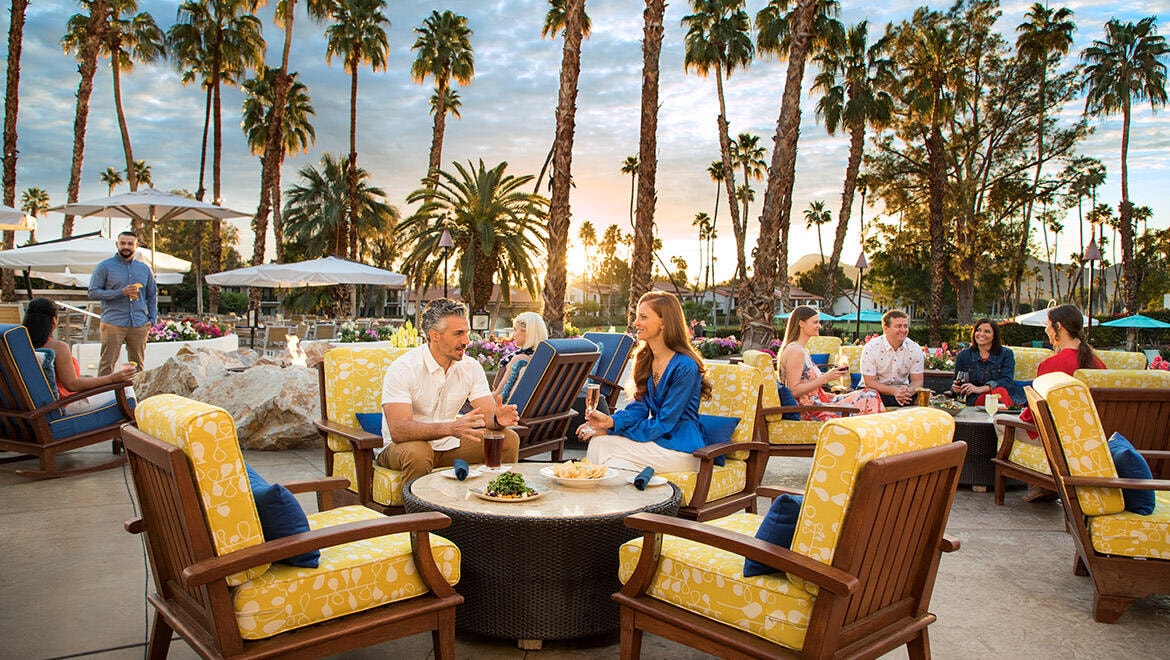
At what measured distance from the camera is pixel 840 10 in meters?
25.7

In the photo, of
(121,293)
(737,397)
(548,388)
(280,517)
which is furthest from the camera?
(121,293)

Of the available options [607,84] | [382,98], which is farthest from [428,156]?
[607,84]

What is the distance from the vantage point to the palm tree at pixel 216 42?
26.2 m

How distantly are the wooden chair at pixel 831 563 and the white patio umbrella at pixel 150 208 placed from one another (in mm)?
11933

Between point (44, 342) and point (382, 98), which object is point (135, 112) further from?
point (44, 342)

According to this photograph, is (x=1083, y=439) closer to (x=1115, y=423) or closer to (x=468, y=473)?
(x=1115, y=423)

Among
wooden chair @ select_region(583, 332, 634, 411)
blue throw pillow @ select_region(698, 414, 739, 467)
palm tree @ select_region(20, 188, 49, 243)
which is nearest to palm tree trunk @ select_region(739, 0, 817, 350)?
wooden chair @ select_region(583, 332, 634, 411)

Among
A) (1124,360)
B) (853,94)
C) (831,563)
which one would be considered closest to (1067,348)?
(1124,360)

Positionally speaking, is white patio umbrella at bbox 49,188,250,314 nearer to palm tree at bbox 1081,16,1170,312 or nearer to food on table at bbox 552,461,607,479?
food on table at bbox 552,461,607,479

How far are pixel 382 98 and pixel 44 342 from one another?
2302 cm

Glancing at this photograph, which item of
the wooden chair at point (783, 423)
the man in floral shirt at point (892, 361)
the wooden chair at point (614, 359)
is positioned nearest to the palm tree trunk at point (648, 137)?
the wooden chair at point (614, 359)

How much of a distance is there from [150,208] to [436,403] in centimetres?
1135

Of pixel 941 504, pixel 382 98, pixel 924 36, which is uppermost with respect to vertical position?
pixel 924 36

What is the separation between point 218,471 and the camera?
87.6 inches
